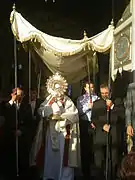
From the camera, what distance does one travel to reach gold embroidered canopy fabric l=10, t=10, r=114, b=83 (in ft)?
24.2

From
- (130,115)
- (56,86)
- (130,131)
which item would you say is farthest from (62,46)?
(130,131)

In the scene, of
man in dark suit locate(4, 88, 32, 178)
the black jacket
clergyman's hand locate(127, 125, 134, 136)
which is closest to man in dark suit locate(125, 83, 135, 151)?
clergyman's hand locate(127, 125, 134, 136)

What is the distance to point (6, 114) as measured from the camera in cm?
741

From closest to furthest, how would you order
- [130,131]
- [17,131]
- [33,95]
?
[130,131]
[17,131]
[33,95]

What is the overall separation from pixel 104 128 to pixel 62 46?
1498 millimetres

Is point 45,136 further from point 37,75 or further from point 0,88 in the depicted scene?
point 0,88

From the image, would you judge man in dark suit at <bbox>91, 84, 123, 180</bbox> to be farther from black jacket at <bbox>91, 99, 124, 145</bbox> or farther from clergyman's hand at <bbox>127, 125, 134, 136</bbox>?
clergyman's hand at <bbox>127, 125, 134, 136</bbox>

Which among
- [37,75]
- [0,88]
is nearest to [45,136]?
[37,75]

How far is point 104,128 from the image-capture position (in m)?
7.37

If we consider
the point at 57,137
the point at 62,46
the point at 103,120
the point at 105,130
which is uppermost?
the point at 62,46

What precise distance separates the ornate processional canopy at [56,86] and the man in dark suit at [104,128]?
0.59 m

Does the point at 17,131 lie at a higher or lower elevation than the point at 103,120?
lower

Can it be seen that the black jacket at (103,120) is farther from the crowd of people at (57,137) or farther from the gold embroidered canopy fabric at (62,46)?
the gold embroidered canopy fabric at (62,46)

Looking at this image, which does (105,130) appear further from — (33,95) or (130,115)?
Answer: (33,95)
